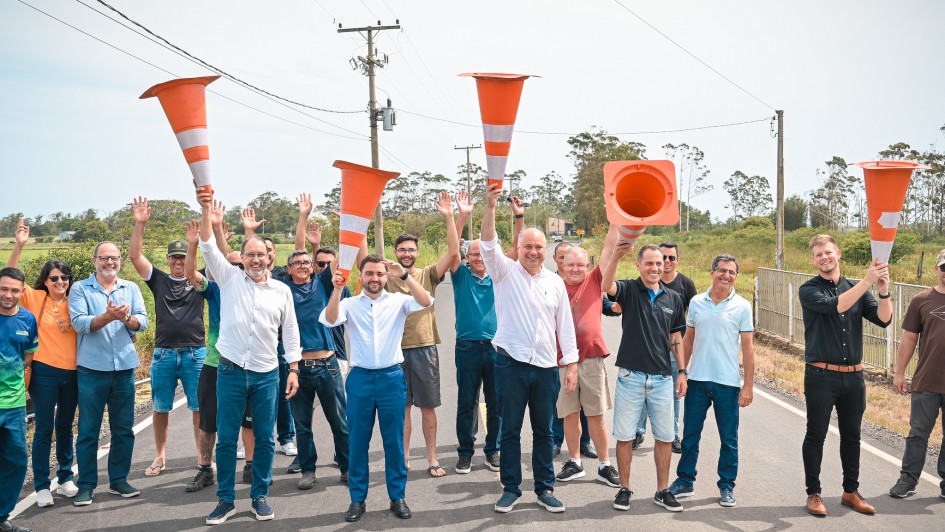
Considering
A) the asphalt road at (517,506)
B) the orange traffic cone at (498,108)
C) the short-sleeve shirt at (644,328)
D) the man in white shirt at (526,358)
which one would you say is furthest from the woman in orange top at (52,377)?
the short-sleeve shirt at (644,328)

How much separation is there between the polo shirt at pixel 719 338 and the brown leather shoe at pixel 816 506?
3.02ft

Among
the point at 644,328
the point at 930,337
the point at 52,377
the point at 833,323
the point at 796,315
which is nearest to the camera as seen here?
the point at 833,323

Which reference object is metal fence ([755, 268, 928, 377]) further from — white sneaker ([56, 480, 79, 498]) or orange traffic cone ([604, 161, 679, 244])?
white sneaker ([56, 480, 79, 498])

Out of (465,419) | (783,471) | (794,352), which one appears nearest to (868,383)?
(794,352)

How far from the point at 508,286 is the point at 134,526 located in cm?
308

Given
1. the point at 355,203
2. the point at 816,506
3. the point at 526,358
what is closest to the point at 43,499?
the point at 355,203

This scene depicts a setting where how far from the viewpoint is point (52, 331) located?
5672mm

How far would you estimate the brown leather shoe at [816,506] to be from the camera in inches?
201

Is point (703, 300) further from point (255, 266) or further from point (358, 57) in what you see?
point (358, 57)

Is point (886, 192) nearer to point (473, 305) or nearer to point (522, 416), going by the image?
point (522, 416)

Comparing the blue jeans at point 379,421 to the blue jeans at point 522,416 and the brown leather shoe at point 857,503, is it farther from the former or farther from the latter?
the brown leather shoe at point 857,503

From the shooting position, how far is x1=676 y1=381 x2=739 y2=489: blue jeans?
542cm

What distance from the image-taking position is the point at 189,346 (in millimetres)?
6340

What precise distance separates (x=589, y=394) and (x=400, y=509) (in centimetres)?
180
